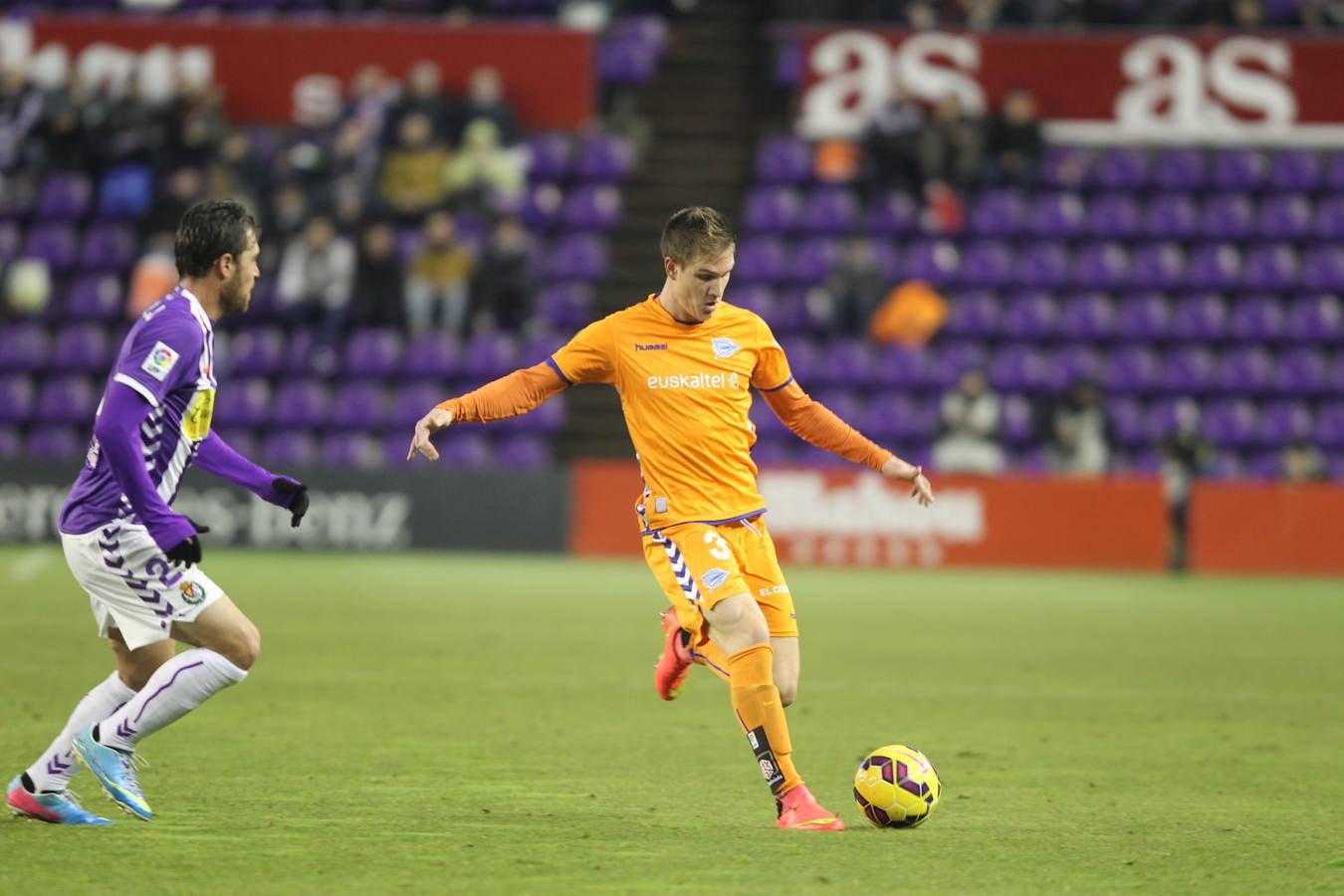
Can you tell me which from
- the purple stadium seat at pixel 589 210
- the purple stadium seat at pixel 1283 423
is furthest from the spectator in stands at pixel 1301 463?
the purple stadium seat at pixel 589 210

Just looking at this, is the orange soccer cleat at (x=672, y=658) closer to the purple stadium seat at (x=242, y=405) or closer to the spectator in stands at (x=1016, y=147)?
the purple stadium seat at (x=242, y=405)

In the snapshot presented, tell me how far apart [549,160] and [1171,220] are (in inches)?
298

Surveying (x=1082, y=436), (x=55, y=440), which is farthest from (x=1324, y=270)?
(x=55, y=440)

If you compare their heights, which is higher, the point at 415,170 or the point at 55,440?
the point at 415,170

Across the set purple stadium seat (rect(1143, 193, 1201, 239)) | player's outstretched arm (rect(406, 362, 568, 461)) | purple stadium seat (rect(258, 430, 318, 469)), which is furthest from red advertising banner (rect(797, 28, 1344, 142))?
player's outstretched arm (rect(406, 362, 568, 461))

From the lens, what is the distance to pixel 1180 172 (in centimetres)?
2309

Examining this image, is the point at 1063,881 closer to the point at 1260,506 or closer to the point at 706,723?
the point at 706,723

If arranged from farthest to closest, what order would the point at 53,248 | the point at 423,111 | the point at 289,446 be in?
the point at 423,111, the point at 53,248, the point at 289,446

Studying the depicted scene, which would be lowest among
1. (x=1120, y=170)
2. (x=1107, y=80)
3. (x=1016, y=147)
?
(x=1120, y=170)

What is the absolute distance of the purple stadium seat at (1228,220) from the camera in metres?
22.7

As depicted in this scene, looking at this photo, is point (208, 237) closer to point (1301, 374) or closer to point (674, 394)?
point (674, 394)

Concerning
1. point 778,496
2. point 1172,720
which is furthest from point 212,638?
point 778,496

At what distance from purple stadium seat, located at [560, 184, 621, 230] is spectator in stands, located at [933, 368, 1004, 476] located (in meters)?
5.09

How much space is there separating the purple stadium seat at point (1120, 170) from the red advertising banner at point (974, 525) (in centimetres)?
510
